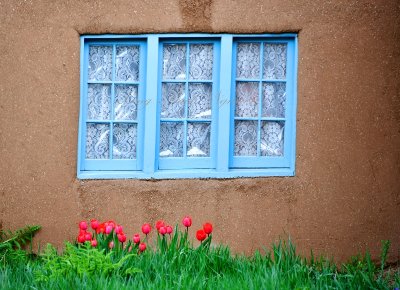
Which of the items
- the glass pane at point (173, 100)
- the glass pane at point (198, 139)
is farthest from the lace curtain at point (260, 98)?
the glass pane at point (173, 100)

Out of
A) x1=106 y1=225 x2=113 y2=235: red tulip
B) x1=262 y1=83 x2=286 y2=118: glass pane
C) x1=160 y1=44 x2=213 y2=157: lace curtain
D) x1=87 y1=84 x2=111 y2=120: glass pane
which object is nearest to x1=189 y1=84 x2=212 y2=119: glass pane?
x1=160 y1=44 x2=213 y2=157: lace curtain

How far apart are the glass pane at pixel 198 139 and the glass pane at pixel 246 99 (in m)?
0.33

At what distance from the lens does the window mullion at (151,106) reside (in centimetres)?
674

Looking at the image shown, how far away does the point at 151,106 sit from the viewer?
6.75 metres

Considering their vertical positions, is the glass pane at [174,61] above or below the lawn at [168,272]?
above

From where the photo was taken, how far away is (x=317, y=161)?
6.66 metres

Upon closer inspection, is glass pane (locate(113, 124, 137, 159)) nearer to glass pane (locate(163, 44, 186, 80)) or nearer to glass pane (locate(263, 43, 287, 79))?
glass pane (locate(163, 44, 186, 80))

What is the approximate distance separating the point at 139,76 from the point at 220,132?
0.91 m

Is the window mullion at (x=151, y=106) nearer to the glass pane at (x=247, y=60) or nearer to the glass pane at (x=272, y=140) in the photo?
the glass pane at (x=247, y=60)

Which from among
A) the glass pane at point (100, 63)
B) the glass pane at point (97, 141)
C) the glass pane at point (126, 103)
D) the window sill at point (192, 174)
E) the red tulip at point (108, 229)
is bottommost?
the red tulip at point (108, 229)

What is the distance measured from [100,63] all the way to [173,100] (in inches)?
29.5

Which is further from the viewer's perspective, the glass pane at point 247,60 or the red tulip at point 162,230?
the glass pane at point 247,60

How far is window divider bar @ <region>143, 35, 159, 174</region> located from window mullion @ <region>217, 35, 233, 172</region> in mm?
578

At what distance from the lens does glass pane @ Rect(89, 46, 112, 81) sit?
691 cm
